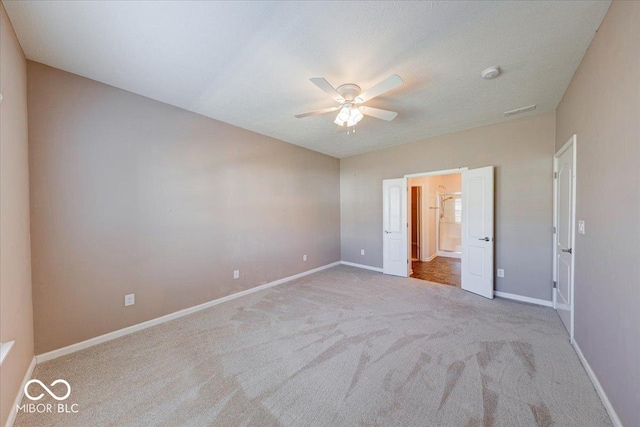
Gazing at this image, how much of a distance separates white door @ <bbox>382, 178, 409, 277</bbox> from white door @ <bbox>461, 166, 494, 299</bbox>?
1.05 metres

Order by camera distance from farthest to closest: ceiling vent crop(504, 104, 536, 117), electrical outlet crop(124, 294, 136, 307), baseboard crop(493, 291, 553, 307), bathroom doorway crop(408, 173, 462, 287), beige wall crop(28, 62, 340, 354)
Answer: bathroom doorway crop(408, 173, 462, 287)
baseboard crop(493, 291, 553, 307)
ceiling vent crop(504, 104, 536, 117)
electrical outlet crop(124, 294, 136, 307)
beige wall crop(28, 62, 340, 354)

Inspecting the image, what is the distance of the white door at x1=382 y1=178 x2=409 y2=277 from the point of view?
4613mm

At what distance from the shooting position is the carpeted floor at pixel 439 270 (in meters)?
4.45

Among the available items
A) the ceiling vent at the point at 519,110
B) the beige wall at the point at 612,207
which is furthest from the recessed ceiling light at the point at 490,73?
the ceiling vent at the point at 519,110

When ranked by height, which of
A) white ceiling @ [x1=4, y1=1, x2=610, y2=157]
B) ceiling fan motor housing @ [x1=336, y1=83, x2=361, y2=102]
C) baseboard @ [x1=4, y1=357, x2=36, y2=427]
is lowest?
baseboard @ [x1=4, y1=357, x2=36, y2=427]

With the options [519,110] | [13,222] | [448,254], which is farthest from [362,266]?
[13,222]

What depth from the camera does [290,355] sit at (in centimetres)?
217

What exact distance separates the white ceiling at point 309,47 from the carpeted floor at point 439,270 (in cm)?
305

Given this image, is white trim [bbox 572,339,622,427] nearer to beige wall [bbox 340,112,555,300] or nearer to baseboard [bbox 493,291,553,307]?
baseboard [bbox 493,291,553,307]

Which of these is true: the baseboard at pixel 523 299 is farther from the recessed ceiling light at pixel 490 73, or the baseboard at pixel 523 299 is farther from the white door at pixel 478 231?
the recessed ceiling light at pixel 490 73

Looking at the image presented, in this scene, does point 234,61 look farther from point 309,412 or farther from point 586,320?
point 586,320

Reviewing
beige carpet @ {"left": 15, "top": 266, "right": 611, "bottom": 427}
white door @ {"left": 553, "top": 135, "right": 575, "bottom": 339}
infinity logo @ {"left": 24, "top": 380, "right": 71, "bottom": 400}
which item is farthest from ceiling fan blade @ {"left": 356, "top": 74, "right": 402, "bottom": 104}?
infinity logo @ {"left": 24, "top": 380, "right": 71, "bottom": 400}

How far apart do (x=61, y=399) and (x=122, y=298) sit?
3.24 ft

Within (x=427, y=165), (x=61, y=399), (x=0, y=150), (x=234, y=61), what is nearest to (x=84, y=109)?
(x=0, y=150)
